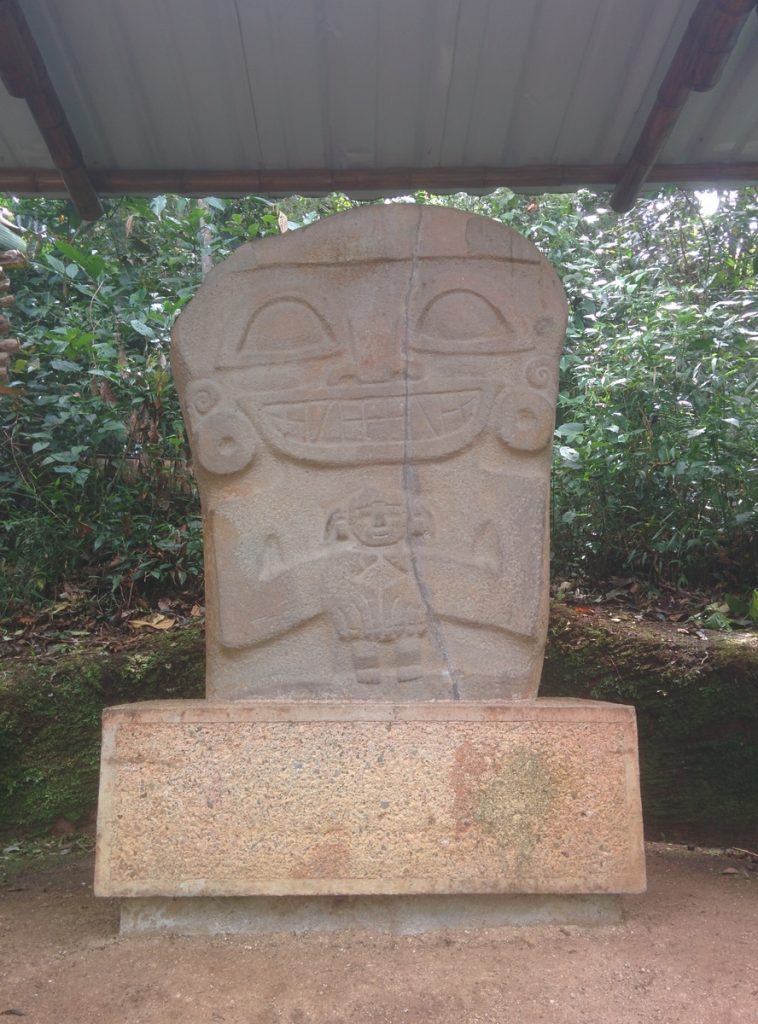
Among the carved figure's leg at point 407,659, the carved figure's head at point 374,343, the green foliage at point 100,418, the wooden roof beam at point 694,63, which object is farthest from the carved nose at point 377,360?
the green foliage at point 100,418

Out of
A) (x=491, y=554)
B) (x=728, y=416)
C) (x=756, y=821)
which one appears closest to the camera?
(x=491, y=554)

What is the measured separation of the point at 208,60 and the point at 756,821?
10.6 ft

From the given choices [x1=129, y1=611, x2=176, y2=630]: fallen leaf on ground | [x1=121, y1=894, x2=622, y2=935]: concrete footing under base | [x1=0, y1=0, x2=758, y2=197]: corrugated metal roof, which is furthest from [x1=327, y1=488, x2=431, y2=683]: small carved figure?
[x1=129, y1=611, x2=176, y2=630]: fallen leaf on ground

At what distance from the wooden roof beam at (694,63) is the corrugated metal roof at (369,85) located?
68 millimetres

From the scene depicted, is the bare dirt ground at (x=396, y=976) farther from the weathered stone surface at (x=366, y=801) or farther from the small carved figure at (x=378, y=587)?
the small carved figure at (x=378, y=587)

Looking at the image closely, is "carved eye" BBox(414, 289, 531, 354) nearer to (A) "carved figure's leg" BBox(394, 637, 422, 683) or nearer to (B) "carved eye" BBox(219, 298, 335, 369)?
(B) "carved eye" BBox(219, 298, 335, 369)

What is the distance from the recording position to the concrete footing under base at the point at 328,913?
2523mm

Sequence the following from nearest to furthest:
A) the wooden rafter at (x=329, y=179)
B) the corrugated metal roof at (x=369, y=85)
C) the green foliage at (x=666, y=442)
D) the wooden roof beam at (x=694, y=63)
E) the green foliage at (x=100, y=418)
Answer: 1. the wooden roof beam at (x=694, y=63)
2. the corrugated metal roof at (x=369, y=85)
3. the wooden rafter at (x=329, y=179)
4. the green foliage at (x=666, y=442)
5. the green foliage at (x=100, y=418)

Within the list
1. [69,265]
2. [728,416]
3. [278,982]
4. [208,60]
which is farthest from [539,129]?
[69,265]

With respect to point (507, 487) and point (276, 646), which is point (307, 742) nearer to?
point (276, 646)

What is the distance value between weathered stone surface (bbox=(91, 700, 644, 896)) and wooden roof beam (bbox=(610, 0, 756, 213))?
1.74 meters

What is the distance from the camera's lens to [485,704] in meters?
2.64

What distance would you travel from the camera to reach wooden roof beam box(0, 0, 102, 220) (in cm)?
253

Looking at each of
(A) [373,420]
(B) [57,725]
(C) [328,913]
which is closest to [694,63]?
(A) [373,420]
